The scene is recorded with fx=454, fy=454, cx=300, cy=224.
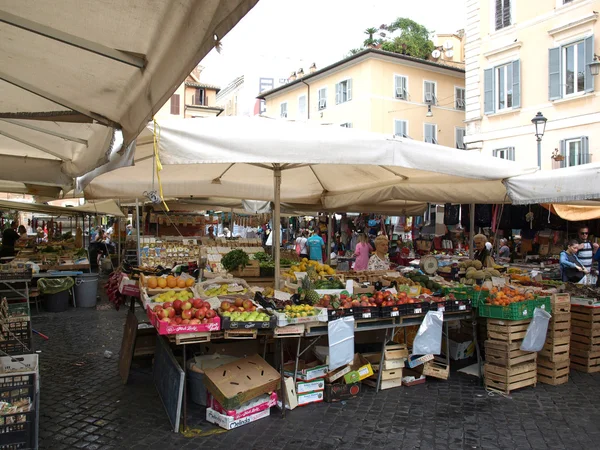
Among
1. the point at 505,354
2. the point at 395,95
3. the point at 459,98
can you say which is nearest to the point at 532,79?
the point at 395,95

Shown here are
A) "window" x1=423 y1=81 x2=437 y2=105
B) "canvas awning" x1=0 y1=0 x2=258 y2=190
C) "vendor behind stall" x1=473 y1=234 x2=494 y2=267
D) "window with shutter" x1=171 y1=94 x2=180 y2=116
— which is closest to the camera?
"canvas awning" x1=0 y1=0 x2=258 y2=190

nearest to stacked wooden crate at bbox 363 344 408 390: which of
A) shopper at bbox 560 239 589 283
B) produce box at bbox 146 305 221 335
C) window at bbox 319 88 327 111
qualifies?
produce box at bbox 146 305 221 335

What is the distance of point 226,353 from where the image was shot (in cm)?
492

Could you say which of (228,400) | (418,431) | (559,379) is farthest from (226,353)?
(559,379)

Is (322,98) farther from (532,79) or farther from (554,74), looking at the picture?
(554,74)

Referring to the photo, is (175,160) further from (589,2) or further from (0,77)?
(589,2)

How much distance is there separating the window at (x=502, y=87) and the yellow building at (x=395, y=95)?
24.8ft

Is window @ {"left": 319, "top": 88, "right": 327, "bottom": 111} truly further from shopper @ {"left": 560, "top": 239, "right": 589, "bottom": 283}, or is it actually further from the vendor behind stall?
the vendor behind stall

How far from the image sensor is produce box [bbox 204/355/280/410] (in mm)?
4004

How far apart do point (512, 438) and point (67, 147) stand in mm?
4553

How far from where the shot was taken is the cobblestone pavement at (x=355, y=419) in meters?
3.82

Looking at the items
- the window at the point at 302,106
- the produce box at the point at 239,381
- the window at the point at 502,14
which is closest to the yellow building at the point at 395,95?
the window at the point at 302,106

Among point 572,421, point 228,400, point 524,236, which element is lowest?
point 572,421

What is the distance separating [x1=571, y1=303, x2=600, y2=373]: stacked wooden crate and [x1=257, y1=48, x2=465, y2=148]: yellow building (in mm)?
21369
